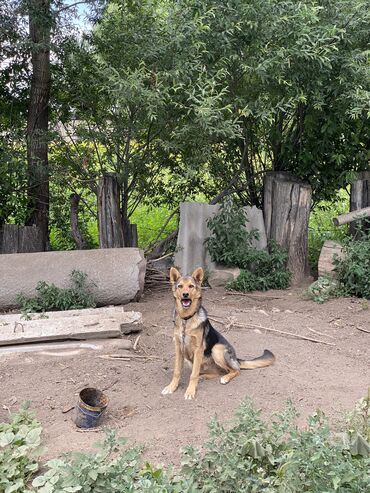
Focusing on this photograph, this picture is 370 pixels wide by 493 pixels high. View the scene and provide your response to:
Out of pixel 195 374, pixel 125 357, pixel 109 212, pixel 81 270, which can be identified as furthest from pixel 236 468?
pixel 109 212

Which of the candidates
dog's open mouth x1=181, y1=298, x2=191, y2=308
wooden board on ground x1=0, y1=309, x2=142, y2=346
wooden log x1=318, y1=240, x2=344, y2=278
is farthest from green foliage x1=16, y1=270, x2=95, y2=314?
wooden log x1=318, y1=240, x2=344, y2=278

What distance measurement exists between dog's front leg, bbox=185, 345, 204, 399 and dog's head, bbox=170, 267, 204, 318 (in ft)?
1.04

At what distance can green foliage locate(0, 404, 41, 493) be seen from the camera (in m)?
3.64

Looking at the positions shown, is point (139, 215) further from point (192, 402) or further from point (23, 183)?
point (192, 402)

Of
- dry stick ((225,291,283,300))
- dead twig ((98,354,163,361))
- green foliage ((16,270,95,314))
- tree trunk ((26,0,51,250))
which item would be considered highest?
tree trunk ((26,0,51,250))

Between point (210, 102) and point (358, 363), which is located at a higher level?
point (210, 102)

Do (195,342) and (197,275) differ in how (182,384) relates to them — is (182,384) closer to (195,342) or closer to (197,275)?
(195,342)

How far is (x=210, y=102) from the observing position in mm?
6832

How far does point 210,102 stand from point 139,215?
17.8ft

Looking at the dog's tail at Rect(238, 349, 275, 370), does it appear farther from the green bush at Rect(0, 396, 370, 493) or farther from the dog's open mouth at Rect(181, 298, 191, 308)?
the green bush at Rect(0, 396, 370, 493)

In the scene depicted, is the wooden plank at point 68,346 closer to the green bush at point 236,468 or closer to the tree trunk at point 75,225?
the green bush at point 236,468

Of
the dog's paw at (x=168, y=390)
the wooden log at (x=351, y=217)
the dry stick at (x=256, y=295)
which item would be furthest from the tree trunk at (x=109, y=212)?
the dog's paw at (x=168, y=390)

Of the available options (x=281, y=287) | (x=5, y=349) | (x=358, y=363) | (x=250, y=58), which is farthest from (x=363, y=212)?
(x=5, y=349)

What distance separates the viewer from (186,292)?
4.88 metres
